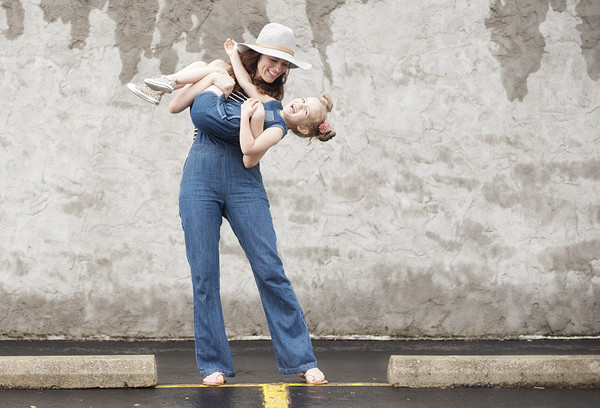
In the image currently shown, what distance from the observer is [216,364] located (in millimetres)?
4375

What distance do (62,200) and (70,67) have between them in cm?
106

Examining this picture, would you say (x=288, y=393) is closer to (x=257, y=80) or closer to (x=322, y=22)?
(x=257, y=80)

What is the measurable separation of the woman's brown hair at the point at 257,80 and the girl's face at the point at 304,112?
0.12m

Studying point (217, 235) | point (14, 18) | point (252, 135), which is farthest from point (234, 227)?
point (14, 18)

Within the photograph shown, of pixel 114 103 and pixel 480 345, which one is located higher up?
pixel 114 103

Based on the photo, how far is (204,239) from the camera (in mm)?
4266

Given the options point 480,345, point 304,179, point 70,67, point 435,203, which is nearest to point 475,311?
point 480,345

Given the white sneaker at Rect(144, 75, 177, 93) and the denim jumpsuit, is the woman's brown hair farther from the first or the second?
the white sneaker at Rect(144, 75, 177, 93)

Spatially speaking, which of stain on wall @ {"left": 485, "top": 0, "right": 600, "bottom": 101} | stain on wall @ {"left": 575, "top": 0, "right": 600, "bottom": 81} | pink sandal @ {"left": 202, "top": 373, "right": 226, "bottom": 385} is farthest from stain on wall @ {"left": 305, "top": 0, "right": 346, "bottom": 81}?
pink sandal @ {"left": 202, "top": 373, "right": 226, "bottom": 385}

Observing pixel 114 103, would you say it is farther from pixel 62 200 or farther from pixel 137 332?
pixel 137 332

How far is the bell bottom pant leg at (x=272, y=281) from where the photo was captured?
4.29 m

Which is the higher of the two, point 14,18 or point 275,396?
point 14,18

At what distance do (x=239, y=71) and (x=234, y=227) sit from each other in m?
0.82

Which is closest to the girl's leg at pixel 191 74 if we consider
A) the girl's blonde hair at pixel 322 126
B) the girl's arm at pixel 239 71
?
→ the girl's arm at pixel 239 71
